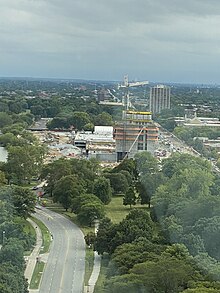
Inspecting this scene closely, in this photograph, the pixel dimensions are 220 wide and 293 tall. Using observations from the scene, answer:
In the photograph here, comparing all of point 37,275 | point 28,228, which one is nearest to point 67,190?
point 28,228

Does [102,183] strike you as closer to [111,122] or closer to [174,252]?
[174,252]

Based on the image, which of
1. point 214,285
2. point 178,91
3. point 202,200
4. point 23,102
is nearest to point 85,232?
point 202,200

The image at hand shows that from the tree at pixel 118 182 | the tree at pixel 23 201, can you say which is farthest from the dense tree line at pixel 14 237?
the tree at pixel 118 182

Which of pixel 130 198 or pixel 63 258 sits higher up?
pixel 130 198

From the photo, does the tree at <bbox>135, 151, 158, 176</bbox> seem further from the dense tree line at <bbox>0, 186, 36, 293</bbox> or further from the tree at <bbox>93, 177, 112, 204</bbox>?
the dense tree line at <bbox>0, 186, 36, 293</bbox>

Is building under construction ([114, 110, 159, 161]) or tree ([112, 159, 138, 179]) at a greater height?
building under construction ([114, 110, 159, 161])

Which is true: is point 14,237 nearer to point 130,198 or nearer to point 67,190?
point 67,190

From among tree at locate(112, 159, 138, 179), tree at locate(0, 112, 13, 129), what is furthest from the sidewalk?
tree at locate(0, 112, 13, 129)
